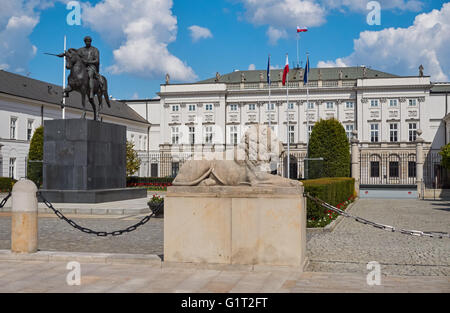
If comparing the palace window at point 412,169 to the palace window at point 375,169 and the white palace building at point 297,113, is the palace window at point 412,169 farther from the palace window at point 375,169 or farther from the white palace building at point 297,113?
the palace window at point 375,169

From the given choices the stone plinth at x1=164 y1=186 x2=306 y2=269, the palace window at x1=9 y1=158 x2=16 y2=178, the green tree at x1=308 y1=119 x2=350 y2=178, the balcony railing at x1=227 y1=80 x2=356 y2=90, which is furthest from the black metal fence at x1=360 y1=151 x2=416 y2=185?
the stone plinth at x1=164 y1=186 x2=306 y2=269

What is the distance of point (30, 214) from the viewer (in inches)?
304

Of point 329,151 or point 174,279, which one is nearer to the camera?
point 174,279

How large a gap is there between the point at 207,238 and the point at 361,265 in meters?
2.55

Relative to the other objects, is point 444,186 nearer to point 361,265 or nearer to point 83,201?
point 83,201

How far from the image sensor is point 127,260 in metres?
7.09

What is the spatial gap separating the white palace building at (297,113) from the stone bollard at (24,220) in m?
49.4

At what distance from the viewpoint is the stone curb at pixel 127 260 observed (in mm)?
6488

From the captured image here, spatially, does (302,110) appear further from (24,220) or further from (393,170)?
(24,220)

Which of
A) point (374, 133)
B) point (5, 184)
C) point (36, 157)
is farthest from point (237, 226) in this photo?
point (374, 133)

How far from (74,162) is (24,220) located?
424 inches

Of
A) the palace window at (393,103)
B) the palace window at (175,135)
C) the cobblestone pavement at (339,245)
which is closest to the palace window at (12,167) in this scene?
the palace window at (175,135)

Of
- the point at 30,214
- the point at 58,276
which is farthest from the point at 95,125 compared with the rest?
the point at 58,276

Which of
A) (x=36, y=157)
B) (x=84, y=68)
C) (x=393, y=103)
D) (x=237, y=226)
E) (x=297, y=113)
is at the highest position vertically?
(x=393, y=103)
